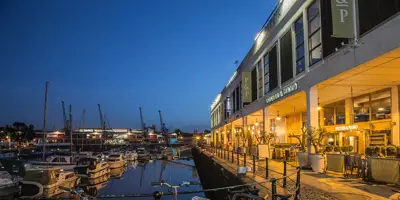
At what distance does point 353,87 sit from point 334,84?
7.11ft

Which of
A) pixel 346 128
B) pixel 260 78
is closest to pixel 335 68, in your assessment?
pixel 346 128

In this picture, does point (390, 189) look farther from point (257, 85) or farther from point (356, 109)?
A: point (257, 85)

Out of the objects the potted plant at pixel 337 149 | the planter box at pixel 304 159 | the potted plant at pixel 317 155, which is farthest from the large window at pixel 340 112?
the potted plant at pixel 317 155

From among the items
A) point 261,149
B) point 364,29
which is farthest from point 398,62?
point 261,149

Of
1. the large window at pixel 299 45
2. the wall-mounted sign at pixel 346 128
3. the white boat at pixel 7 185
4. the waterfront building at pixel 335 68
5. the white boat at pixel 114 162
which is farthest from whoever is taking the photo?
the white boat at pixel 114 162

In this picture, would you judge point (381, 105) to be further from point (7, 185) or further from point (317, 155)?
point (7, 185)

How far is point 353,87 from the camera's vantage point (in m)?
17.7

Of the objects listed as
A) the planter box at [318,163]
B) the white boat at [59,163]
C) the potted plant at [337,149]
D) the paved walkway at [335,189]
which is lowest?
the white boat at [59,163]

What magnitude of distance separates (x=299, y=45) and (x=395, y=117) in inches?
230

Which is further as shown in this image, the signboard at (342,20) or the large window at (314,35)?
the large window at (314,35)

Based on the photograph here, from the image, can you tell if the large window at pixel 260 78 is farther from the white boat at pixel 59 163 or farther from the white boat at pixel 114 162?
the white boat at pixel 114 162

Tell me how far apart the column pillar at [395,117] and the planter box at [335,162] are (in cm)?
503

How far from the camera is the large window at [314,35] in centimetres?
1598

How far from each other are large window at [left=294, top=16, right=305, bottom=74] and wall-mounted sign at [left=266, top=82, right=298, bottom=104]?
2.68 ft
